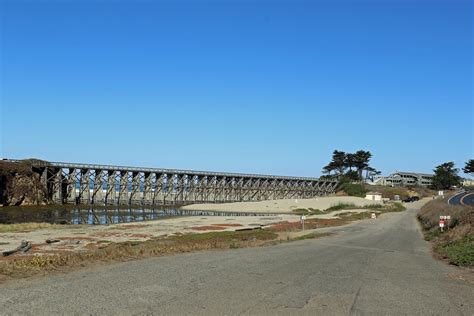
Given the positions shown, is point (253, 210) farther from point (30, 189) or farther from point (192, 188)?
point (30, 189)

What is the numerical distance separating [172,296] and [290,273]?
4.96 meters

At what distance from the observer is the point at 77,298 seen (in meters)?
9.83

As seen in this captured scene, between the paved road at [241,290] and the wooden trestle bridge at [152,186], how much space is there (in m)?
86.3

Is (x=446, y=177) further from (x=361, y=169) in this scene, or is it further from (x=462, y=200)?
(x=462, y=200)

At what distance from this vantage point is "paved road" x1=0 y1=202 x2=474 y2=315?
368 inches

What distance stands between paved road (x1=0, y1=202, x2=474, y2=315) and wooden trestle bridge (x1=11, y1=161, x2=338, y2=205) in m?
86.3

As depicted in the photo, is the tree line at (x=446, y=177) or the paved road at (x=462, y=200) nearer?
the paved road at (x=462, y=200)

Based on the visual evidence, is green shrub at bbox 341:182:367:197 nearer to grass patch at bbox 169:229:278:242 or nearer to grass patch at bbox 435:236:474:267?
grass patch at bbox 169:229:278:242

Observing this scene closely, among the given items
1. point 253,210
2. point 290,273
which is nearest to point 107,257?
point 290,273

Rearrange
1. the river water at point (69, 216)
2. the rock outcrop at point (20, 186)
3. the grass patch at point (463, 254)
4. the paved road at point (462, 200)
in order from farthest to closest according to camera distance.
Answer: the rock outcrop at point (20, 186), the paved road at point (462, 200), the river water at point (69, 216), the grass patch at point (463, 254)

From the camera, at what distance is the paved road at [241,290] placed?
9.34m

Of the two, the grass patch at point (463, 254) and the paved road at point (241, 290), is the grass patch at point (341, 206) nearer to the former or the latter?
the grass patch at point (463, 254)

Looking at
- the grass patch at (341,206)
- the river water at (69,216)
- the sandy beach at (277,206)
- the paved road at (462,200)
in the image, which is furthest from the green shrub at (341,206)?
the river water at (69,216)

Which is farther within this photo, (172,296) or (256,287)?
(256,287)
